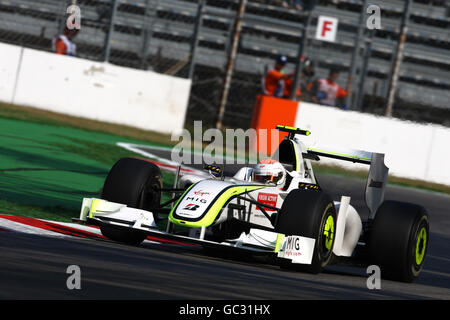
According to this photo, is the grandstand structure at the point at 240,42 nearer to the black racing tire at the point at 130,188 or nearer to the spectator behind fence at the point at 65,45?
the spectator behind fence at the point at 65,45

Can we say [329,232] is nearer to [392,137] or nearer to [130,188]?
[130,188]

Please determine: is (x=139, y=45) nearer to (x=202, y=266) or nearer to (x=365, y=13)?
(x=365, y=13)

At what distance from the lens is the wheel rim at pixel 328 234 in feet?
26.7

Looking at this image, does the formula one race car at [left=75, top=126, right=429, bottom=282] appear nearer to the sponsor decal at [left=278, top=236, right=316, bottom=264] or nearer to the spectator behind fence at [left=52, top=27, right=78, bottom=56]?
the sponsor decal at [left=278, top=236, right=316, bottom=264]

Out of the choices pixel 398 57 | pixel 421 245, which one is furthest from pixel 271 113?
pixel 421 245

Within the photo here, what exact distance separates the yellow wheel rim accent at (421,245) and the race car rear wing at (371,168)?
29.1 inches

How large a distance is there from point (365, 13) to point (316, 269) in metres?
14.0

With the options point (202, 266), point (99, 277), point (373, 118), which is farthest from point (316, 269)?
point (373, 118)

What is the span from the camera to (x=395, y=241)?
28.4ft

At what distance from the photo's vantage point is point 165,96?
20375 mm

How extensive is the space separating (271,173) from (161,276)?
2.68 m

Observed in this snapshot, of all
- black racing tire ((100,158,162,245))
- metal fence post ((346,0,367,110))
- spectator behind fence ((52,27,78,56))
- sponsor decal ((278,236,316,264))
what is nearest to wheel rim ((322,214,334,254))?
sponsor decal ((278,236,316,264))

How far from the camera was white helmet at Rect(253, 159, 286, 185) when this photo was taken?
884 cm

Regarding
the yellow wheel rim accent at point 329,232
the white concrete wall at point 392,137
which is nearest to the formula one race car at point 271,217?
the yellow wheel rim accent at point 329,232
